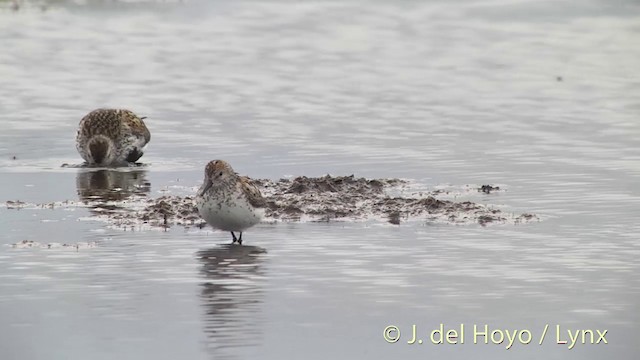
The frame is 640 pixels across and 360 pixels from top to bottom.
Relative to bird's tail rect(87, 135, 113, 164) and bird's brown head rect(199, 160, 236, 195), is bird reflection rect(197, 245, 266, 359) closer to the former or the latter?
bird's brown head rect(199, 160, 236, 195)

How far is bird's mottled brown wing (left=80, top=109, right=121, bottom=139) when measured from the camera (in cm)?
2077

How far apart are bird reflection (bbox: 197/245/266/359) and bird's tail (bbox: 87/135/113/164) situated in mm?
5389

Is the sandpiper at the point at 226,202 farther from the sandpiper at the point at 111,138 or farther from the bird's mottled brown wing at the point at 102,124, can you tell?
the bird's mottled brown wing at the point at 102,124

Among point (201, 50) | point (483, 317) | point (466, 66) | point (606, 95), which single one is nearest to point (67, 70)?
point (201, 50)

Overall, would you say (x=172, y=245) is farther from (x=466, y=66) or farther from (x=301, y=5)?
(x=301, y=5)

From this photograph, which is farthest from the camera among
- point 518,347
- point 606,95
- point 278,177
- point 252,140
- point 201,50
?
point 201,50

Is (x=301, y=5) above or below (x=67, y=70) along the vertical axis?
above

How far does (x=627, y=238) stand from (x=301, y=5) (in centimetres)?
2605

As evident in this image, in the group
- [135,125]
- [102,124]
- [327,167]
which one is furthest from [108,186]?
[327,167]

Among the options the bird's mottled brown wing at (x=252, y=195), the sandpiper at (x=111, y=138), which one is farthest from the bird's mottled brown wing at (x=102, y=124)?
the bird's mottled brown wing at (x=252, y=195)

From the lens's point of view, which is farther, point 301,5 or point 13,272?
point 301,5

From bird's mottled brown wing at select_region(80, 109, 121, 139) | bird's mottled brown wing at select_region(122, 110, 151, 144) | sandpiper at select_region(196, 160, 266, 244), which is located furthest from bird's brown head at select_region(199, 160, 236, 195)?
bird's mottled brown wing at select_region(122, 110, 151, 144)

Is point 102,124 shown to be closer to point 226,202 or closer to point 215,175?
point 215,175

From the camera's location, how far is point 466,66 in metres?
30.2
